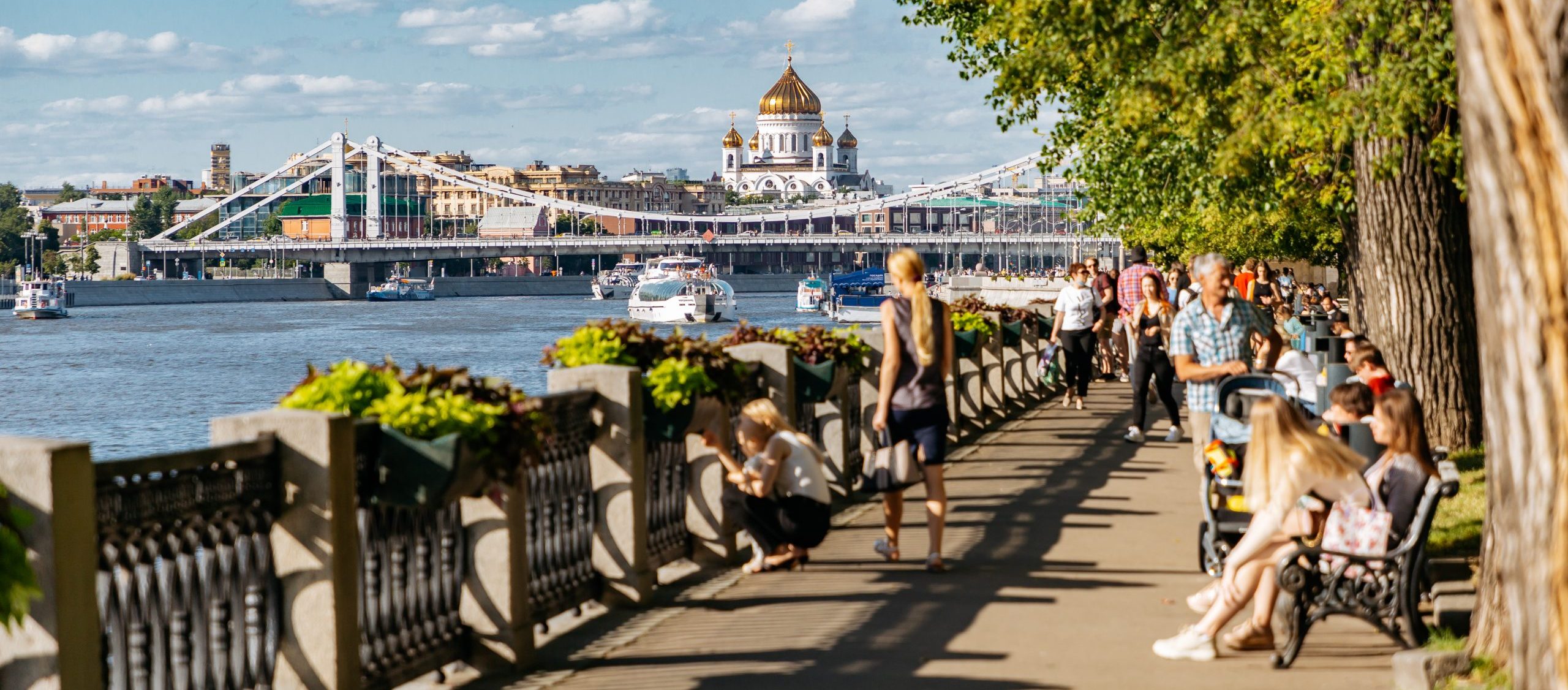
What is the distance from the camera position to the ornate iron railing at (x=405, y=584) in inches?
246

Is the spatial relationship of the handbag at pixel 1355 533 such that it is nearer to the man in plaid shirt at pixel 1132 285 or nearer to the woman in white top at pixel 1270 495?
the woman in white top at pixel 1270 495

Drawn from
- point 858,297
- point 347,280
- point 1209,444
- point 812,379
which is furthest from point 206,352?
point 347,280

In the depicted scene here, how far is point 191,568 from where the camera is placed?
5477 millimetres

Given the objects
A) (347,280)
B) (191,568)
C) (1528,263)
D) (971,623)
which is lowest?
(347,280)

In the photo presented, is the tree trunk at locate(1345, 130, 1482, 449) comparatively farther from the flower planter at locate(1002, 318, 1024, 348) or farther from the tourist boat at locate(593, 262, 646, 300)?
the tourist boat at locate(593, 262, 646, 300)

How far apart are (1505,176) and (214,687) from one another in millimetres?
3714

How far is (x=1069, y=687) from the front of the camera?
6516 mm

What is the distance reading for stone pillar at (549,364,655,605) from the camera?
8242 millimetres

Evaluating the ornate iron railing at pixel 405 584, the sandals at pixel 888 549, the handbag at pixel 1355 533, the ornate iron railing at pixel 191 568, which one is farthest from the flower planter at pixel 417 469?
the sandals at pixel 888 549

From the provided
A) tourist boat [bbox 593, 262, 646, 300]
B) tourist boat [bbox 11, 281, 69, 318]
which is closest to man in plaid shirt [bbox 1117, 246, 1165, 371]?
tourist boat [bbox 11, 281, 69, 318]

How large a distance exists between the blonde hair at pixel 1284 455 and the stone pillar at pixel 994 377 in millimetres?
10856

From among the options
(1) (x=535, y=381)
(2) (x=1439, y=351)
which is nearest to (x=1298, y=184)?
(2) (x=1439, y=351)

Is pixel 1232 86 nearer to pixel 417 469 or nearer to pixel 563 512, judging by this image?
pixel 563 512

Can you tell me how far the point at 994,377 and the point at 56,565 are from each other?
48.1 ft
